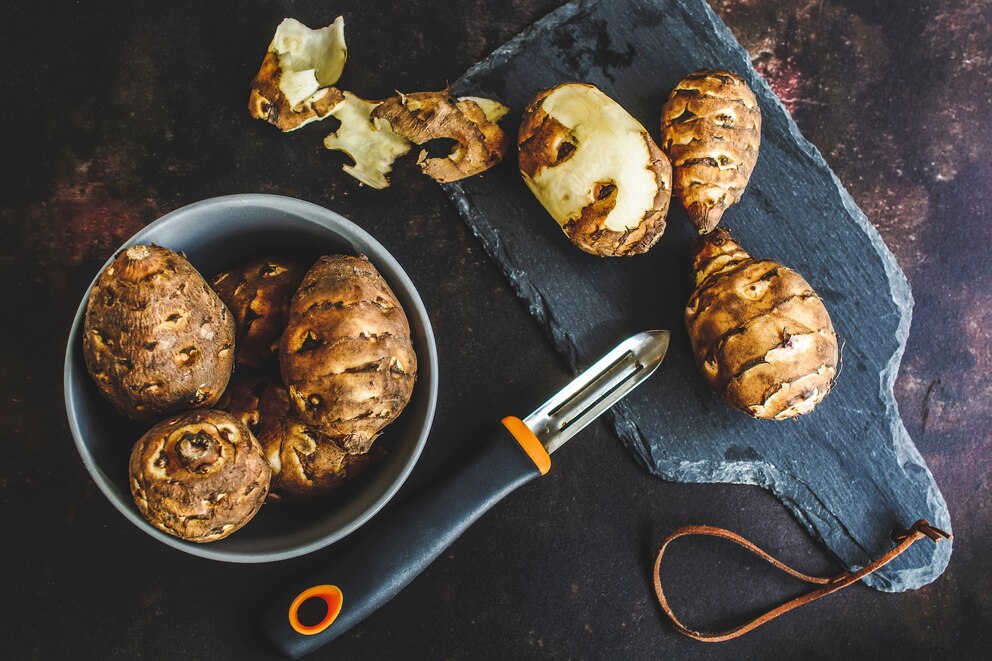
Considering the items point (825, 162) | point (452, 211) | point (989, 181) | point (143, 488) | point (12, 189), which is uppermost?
point (12, 189)

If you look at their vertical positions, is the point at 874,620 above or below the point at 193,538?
below

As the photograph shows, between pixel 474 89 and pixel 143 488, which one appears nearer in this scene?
pixel 143 488

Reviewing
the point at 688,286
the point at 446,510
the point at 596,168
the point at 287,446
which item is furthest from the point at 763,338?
the point at 287,446

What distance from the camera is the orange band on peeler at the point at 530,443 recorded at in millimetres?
949

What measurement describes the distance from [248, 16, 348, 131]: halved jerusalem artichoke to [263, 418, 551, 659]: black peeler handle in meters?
0.51

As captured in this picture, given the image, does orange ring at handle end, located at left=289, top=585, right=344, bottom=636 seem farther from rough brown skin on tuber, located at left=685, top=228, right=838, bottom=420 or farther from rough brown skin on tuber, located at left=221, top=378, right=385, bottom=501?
rough brown skin on tuber, located at left=685, top=228, right=838, bottom=420

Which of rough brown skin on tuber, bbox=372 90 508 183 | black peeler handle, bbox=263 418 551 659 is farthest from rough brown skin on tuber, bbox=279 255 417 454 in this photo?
rough brown skin on tuber, bbox=372 90 508 183

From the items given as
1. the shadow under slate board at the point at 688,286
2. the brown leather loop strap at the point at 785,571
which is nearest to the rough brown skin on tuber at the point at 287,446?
the shadow under slate board at the point at 688,286

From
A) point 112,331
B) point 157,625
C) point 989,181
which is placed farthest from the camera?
point 989,181

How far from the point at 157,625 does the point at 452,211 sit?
2.28 ft

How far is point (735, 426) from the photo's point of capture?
104 cm

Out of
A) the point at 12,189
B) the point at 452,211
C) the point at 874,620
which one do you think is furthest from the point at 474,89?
the point at 874,620

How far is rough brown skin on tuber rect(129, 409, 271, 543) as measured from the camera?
0.70m

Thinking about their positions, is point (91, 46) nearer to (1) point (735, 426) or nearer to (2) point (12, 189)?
(2) point (12, 189)
